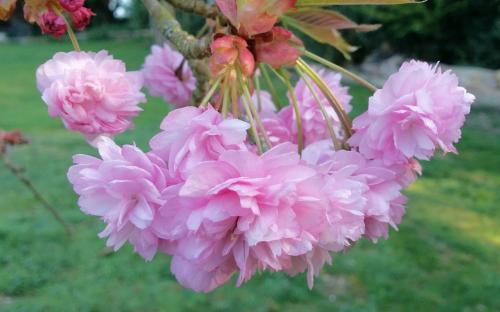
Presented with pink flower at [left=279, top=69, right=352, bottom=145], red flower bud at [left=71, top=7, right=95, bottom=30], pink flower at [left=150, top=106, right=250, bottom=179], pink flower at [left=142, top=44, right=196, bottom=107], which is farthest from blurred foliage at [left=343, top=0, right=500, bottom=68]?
pink flower at [left=150, top=106, right=250, bottom=179]

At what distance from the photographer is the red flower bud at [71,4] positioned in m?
0.66

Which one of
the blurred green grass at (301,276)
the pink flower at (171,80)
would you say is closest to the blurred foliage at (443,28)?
the blurred green grass at (301,276)

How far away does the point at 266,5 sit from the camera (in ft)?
1.93

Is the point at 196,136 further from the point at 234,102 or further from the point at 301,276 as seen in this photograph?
the point at 301,276

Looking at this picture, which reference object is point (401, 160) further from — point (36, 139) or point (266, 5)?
point (36, 139)

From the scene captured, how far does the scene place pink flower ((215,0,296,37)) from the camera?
58 centimetres

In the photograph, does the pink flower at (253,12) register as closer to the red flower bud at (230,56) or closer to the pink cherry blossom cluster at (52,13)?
the red flower bud at (230,56)

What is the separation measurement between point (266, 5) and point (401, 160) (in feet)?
0.67

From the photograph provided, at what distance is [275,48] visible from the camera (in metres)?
0.64

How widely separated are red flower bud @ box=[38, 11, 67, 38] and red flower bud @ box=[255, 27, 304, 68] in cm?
21

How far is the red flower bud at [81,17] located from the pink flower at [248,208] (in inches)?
10.4

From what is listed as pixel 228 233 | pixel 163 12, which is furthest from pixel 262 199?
pixel 163 12

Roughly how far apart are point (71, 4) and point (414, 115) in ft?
1.22

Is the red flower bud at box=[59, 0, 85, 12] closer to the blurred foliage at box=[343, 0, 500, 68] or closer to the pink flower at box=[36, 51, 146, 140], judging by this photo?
the pink flower at box=[36, 51, 146, 140]
